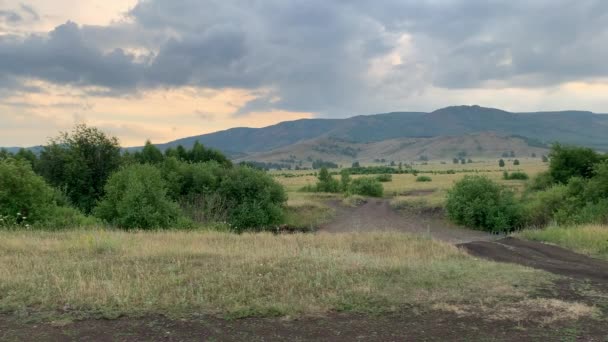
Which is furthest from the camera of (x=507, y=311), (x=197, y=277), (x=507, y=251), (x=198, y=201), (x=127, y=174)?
(x=198, y=201)

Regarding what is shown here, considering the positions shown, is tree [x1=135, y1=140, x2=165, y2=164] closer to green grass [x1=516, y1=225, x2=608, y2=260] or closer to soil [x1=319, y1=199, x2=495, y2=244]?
soil [x1=319, y1=199, x2=495, y2=244]

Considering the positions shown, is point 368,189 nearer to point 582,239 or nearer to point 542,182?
point 542,182

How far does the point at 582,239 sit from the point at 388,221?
71.9 ft

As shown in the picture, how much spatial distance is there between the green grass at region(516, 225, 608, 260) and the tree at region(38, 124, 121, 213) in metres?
32.1

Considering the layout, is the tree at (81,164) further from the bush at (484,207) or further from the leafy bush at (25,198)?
the bush at (484,207)

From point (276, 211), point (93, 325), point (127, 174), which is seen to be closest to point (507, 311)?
point (93, 325)

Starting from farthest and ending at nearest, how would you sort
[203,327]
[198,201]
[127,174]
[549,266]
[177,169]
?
[177,169] < [198,201] < [127,174] < [549,266] < [203,327]

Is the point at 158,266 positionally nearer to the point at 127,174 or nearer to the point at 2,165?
the point at 2,165

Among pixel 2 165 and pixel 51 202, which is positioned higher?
pixel 2 165

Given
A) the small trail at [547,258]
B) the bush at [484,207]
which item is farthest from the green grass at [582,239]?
the bush at [484,207]

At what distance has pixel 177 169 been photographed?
144 feet

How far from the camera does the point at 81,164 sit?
38.2 meters

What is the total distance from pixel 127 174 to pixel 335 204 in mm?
24253

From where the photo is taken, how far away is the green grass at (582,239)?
53.2ft
